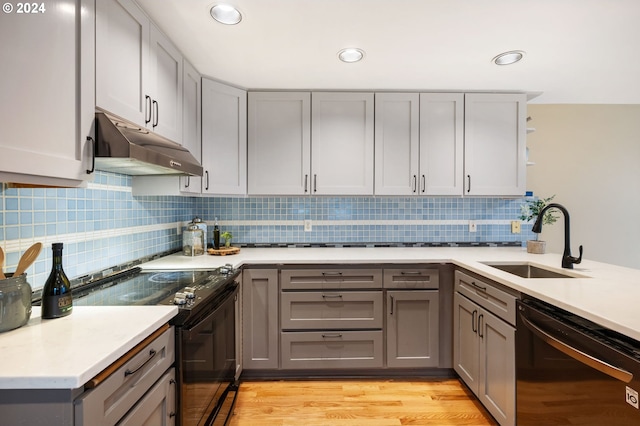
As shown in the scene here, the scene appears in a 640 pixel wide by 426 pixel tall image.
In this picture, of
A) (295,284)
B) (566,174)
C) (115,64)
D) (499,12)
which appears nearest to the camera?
(115,64)

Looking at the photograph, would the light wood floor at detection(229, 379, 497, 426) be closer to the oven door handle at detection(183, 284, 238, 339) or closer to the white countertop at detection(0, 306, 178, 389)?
the oven door handle at detection(183, 284, 238, 339)

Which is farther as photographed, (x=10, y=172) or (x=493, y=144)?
(x=493, y=144)

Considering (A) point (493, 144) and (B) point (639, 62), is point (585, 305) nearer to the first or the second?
(A) point (493, 144)

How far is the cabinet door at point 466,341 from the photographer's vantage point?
197cm

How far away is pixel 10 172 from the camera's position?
33.5 inches

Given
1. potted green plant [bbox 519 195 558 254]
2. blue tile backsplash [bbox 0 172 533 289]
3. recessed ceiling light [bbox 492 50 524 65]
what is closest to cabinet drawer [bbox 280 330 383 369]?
blue tile backsplash [bbox 0 172 533 289]

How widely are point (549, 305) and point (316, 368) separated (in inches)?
62.5

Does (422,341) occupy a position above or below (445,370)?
above

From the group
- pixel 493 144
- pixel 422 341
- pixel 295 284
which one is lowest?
pixel 422 341

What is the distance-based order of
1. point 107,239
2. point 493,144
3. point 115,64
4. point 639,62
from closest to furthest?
point 115,64 < point 107,239 < point 639,62 < point 493,144

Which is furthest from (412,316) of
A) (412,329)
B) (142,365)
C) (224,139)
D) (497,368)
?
(224,139)

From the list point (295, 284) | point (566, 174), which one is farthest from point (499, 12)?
point (566, 174)

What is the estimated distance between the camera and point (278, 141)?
2574 millimetres

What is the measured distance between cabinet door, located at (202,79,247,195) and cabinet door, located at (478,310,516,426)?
6.63ft
